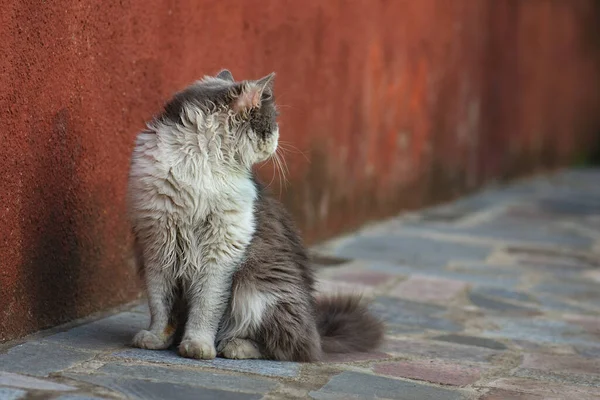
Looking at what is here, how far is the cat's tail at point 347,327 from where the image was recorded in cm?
412

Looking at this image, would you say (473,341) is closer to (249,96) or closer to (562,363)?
(562,363)

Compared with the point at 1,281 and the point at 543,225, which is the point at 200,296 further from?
the point at 543,225

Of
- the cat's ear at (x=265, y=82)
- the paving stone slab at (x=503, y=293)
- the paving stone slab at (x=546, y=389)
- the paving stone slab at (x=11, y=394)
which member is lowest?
the paving stone slab at (x=546, y=389)

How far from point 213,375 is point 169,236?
0.56 metres

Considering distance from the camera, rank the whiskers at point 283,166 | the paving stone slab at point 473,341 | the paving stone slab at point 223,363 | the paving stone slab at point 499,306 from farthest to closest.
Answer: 1. the whiskers at point 283,166
2. the paving stone slab at point 499,306
3. the paving stone slab at point 473,341
4. the paving stone slab at point 223,363

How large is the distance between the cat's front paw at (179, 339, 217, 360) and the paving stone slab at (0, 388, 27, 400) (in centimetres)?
72

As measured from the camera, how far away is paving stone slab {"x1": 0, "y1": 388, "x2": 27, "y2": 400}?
119 inches

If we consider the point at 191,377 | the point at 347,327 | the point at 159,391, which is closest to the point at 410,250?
the point at 347,327

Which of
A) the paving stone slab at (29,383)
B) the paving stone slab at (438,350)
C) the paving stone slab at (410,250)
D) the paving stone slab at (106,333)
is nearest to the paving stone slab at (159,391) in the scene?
the paving stone slab at (29,383)

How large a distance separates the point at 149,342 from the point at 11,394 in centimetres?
79

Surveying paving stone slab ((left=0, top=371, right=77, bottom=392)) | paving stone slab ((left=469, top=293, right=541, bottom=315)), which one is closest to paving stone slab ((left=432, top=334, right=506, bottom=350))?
paving stone slab ((left=469, top=293, right=541, bottom=315))

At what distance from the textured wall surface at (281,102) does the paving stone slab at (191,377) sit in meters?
0.60

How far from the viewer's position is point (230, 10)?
18.1 ft

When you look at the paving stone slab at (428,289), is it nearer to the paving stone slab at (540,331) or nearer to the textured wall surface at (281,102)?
the paving stone slab at (540,331)
